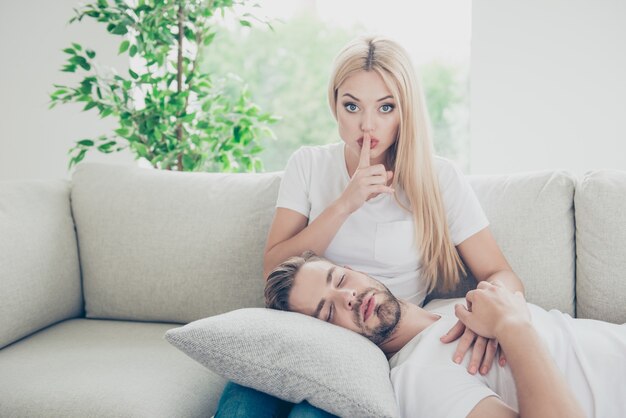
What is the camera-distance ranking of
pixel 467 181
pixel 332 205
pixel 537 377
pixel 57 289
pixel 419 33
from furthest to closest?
pixel 419 33 < pixel 57 289 < pixel 467 181 < pixel 332 205 < pixel 537 377

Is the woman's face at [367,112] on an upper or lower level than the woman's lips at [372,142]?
upper

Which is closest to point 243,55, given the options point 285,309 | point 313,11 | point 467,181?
point 313,11

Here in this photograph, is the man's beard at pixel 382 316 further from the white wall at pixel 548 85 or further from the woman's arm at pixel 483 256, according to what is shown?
the white wall at pixel 548 85

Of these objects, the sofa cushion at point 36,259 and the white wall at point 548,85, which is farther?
the white wall at point 548,85

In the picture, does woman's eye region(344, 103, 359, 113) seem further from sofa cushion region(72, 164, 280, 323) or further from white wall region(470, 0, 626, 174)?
white wall region(470, 0, 626, 174)

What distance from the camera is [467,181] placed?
173 centimetres

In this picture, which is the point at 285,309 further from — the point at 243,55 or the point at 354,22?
the point at 243,55

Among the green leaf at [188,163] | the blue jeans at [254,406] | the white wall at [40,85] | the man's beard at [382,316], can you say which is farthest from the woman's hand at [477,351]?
the white wall at [40,85]

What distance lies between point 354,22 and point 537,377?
2.85 meters

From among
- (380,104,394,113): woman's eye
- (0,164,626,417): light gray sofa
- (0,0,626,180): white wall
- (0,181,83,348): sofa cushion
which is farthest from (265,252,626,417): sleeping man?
(0,0,626,180): white wall

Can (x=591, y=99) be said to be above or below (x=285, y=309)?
above

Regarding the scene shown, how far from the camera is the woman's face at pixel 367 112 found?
155cm

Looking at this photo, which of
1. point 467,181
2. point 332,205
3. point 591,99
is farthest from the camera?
point 591,99

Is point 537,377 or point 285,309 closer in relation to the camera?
point 537,377
